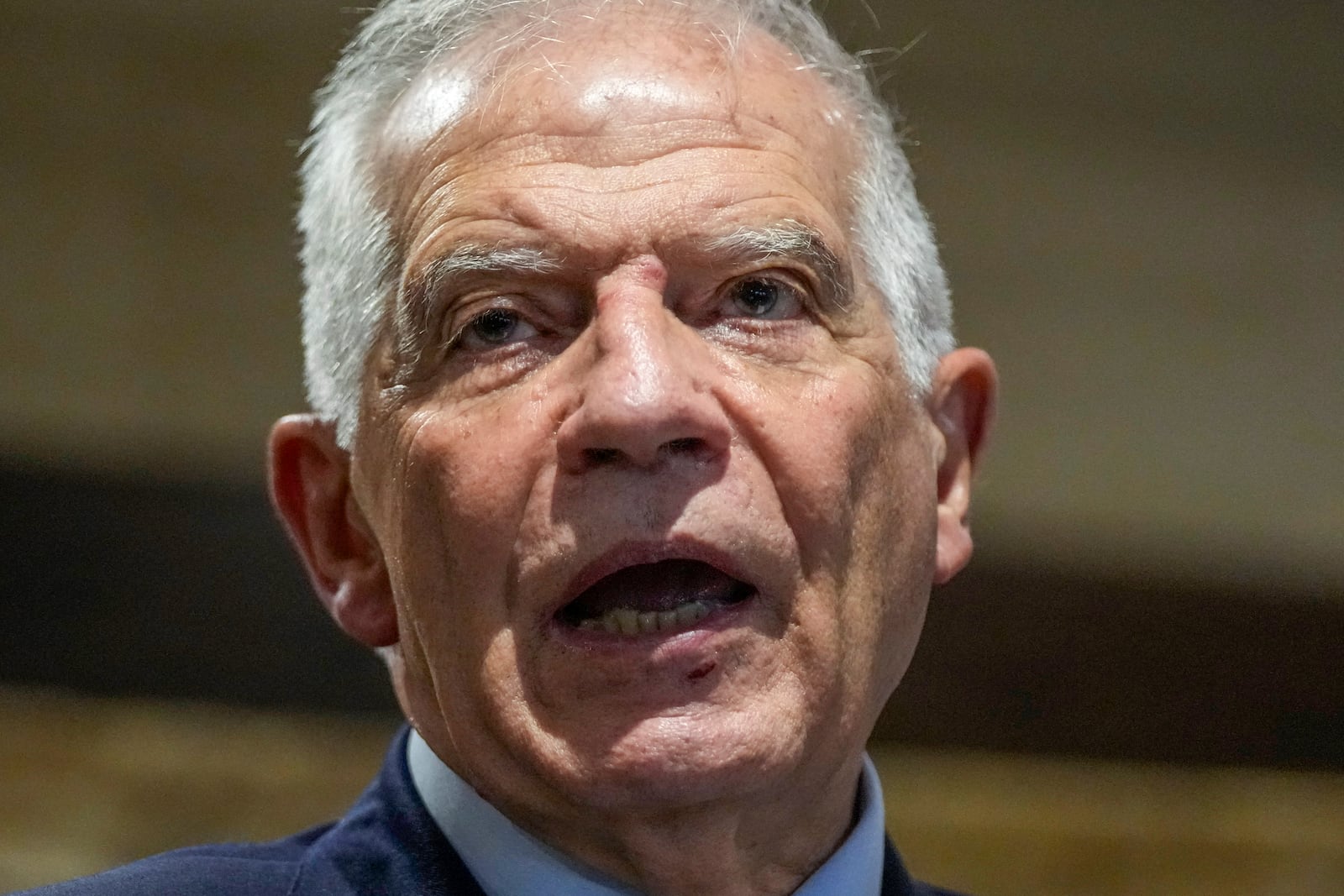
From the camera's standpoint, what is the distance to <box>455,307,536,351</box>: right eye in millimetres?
1826

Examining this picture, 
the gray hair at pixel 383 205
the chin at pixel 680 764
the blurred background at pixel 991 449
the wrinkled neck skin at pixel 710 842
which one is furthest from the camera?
the blurred background at pixel 991 449

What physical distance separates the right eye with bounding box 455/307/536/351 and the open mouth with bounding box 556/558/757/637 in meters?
0.30

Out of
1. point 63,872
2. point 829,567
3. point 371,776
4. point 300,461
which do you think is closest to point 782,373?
point 829,567

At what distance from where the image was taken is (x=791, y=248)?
72.4 inches

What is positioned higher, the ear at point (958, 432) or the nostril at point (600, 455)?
the nostril at point (600, 455)

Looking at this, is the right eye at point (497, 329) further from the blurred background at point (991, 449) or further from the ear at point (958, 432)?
the blurred background at point (991, 449)

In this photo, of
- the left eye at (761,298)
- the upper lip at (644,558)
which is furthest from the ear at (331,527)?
the left eye at (761,298)

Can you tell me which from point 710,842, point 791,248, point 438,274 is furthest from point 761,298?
point 710,842

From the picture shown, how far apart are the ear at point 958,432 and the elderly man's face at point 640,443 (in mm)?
133

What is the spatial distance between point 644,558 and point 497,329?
359 millimetres

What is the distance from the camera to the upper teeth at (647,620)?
1.68 meters

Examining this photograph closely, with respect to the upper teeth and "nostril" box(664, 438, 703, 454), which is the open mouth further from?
"nostril" box(664, 438, 703, 454)

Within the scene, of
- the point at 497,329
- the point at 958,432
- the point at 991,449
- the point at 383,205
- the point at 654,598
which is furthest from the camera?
the point at 991,449

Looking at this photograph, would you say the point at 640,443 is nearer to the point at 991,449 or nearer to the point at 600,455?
the point at 600,455
